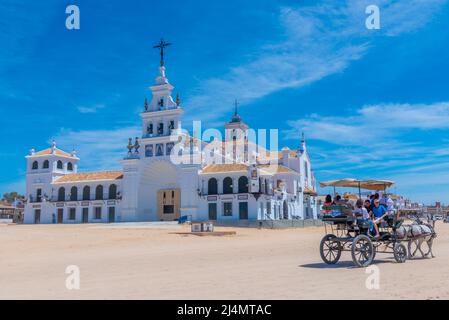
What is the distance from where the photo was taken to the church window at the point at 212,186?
48750 mm

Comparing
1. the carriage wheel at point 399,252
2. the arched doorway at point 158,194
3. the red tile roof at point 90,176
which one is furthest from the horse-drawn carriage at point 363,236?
the red tile roof at point 90,176

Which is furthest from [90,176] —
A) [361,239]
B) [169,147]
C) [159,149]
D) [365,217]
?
[361,239]

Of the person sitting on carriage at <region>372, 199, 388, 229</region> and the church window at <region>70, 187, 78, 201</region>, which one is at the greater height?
the church window at <region>70, 187, 78, 201</region>

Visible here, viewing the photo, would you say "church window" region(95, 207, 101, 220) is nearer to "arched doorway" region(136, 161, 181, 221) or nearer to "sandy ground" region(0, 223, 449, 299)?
"arched doorway" region(136, 161, 181, 221)

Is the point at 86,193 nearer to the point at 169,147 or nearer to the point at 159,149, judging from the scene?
the point at 159,149

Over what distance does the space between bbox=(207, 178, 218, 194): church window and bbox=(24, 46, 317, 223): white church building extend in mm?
115

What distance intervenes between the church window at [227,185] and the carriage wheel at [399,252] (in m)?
35.9

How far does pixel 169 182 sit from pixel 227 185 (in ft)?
29.8

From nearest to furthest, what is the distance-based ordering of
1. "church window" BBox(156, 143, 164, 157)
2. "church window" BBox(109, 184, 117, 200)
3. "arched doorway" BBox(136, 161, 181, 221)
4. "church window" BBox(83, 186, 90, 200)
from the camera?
"church window" BBox(156, 143, 164, 157)
"arched doorway" BBox(136, 161, 181, 221)
"church window" BBox(109, 184, 117, 200)
"church window" BBox(83, 186, 90, 200)

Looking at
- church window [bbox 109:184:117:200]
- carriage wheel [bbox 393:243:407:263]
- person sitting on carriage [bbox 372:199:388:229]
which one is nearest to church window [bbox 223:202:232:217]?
church window [bbox 109:184:117:200]

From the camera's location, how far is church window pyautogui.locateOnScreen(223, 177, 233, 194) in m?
48.1

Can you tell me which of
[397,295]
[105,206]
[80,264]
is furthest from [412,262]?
[105,206]
